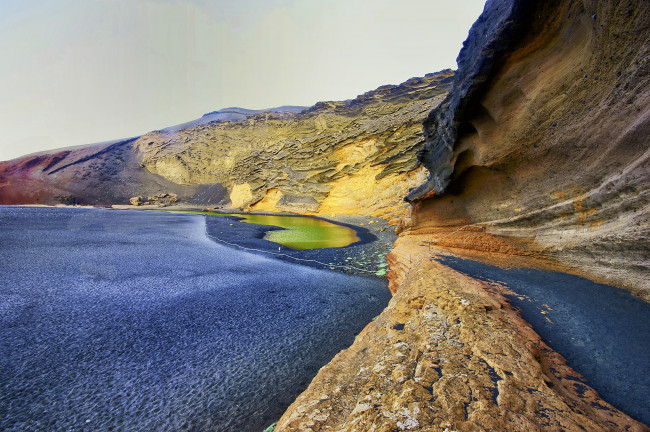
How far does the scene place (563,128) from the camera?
286 cm

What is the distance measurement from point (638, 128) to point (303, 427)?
12.1 ft

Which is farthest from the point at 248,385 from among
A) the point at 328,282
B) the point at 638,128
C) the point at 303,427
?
the point at 638,128

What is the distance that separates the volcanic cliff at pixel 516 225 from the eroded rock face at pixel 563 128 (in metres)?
0.01

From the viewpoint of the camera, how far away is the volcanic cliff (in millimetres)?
1006

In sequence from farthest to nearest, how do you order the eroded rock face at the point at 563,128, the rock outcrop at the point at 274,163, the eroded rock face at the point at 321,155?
the rock outcrop at the point at 274,163 < the eroded rock face at the point at 321,155 < the eroded rock face at the point at 563,128

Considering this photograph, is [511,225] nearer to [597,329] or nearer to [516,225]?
[516,225]

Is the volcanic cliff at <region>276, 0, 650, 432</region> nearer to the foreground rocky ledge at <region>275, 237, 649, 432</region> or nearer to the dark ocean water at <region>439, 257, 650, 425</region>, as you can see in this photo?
the foreground rocky ledge at <region>275, 237, 649, 432</region>

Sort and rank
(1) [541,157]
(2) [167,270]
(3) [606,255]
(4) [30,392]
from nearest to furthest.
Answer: (4) [30,392], (3) [606,255], (1) [541,157], (2) [167,270]

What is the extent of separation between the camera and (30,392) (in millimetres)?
1448

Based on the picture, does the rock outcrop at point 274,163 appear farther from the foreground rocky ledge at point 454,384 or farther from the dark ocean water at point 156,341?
the foreground rocky ledge at point 454,384

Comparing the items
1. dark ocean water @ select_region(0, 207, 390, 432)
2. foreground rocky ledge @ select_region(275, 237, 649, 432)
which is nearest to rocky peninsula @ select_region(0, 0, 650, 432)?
foreground rocky ledge @ select_region(275, 237, 649, 432)

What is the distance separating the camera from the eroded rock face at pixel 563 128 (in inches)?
83.7

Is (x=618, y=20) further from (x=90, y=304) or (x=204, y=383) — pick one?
(x=90, y=304)

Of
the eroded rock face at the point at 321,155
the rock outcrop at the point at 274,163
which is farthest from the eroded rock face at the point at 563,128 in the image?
the eroded rock face at the point at 321,155
